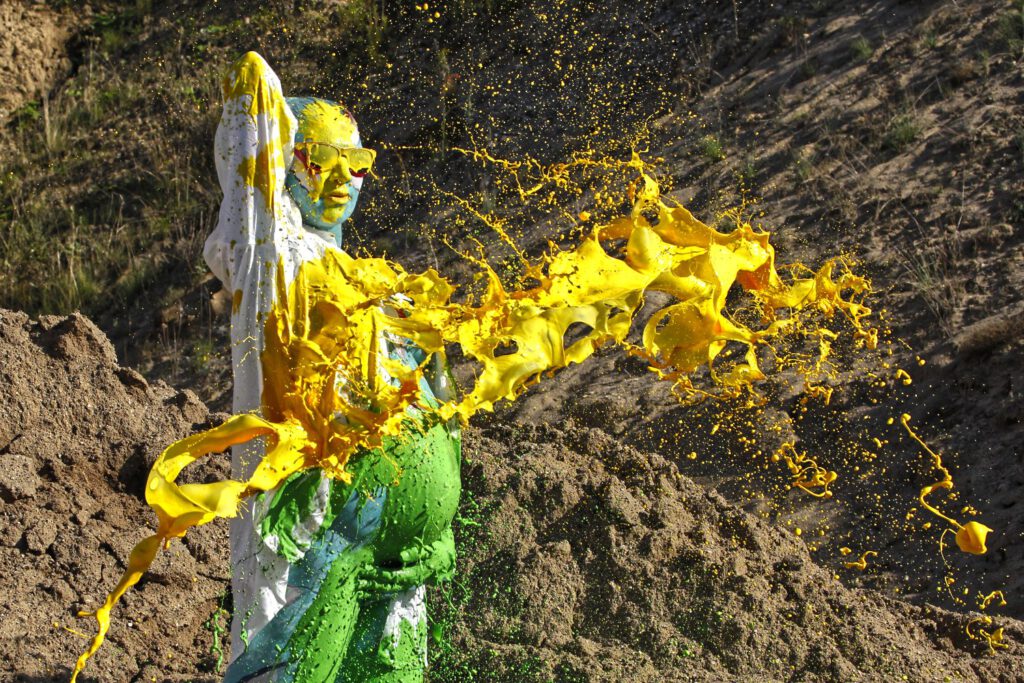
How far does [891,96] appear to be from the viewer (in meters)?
7.54

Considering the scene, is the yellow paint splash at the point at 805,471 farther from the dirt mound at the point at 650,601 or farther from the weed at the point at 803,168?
the weed at the point at 803,168

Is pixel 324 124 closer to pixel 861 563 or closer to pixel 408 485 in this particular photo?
pixel 408 485

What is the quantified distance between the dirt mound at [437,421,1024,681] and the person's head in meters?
1.54

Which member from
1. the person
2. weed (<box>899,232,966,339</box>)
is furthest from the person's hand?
weed (<box>899,232,966,339</box>)

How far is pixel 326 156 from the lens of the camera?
367 centimetres

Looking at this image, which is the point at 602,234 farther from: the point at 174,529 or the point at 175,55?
the point at 175,55

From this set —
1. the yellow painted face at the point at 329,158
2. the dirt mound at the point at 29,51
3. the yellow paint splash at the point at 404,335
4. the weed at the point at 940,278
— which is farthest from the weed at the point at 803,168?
the dirt mound at the point at 29,51

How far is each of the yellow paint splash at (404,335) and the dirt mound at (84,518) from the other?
3.11ft

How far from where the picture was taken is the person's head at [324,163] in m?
3.67

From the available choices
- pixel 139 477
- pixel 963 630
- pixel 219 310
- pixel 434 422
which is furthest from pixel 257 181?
pixel 219 310

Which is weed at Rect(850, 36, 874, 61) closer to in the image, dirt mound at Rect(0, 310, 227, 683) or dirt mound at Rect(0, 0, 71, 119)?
dirt mound at Rect(0, 310, 227, 683)

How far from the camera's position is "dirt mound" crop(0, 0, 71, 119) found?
9.27 metres

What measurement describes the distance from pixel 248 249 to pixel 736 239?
1452 millimetres

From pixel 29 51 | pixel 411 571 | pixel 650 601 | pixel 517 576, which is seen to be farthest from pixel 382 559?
pixel 29 51
